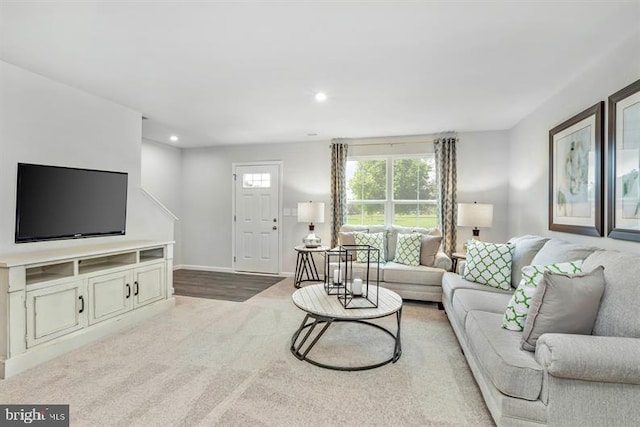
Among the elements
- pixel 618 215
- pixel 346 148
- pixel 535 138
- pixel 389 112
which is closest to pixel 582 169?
pixel 618 215

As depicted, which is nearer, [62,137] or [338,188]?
[62,137]

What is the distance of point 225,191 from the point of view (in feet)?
19.4

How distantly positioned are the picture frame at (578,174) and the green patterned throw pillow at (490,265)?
558 millimetres

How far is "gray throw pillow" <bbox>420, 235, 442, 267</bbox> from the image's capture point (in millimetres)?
4102

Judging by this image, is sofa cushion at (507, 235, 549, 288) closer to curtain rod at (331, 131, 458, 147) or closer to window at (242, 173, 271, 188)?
curtain rod at (331, 131, 458, 147)

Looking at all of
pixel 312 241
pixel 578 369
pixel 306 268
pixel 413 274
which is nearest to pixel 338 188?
pixel 312 241

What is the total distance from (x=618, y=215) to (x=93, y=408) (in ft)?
11.9

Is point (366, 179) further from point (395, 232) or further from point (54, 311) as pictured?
point (54, 311)

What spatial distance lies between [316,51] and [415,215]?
3330 mm

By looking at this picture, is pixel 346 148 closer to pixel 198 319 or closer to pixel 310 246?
pixel 310 246

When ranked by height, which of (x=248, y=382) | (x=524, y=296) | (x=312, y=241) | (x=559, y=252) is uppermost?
(x=559, y=252)

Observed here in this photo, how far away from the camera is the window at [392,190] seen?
496 centimetres

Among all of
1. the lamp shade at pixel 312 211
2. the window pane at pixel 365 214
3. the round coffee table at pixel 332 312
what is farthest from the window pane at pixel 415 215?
the round coffee table at pixel 332 312

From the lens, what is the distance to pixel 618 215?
7.23ft
